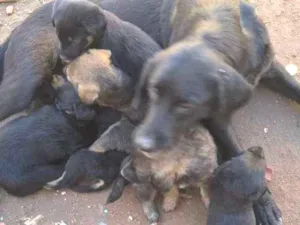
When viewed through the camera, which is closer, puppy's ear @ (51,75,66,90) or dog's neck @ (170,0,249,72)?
dog's neck @ (170,0,249,72)

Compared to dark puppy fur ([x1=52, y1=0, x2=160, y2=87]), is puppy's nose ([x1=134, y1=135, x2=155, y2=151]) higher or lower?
lower

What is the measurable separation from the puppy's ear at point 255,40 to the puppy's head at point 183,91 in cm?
50

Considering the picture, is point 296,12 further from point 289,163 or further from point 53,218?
point 53,218

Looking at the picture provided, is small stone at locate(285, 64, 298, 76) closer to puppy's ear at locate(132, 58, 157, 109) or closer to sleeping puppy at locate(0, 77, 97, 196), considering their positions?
puppy's ear at locate(132, 58, 157, 109)

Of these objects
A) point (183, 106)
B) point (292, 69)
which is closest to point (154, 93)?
point (183, 106)

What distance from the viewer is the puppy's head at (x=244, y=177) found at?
3398 mm

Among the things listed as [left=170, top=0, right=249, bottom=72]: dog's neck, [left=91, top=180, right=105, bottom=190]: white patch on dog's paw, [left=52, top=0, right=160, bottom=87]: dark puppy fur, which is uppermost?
[left=170, top=0, right=249, bottom=72]: dog's neck

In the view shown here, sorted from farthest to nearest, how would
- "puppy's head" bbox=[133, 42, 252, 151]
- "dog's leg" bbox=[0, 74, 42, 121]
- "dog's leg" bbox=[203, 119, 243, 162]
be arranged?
1. "dog's leg" bbox=[0, 74, 42, 121]
2. "dog's leg" bbox=[203, 119, 243, 162]
3. "puppy's head" bbox=[133, 42, 252, 151]

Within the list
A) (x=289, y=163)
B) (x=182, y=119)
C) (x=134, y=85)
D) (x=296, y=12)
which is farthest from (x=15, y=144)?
(x=296, y=12)

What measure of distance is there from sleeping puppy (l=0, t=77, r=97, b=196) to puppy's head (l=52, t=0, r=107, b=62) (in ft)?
0.82

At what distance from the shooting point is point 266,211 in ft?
12.2

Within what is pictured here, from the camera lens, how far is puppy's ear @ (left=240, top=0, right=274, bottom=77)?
151 inches

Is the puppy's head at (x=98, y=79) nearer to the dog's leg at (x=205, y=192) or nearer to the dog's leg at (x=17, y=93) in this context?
the dog's leg at (x=17, y=93)

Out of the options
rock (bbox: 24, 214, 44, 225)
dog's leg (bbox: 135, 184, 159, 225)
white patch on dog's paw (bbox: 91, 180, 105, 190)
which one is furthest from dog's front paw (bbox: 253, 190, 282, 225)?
rock (bbox: 24, 214, 44, 225)
